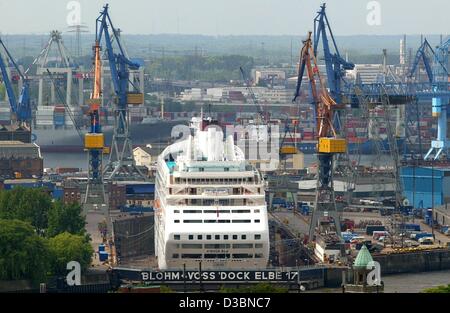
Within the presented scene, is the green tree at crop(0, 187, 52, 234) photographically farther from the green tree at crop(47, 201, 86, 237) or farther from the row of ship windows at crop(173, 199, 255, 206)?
the row of ship windows at crop(173, 199, 255, 206)

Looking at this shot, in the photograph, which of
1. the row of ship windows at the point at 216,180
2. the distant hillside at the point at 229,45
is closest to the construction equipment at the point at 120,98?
the row of ship windows at the point at 216,180

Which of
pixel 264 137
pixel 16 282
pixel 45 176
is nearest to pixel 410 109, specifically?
pixel 264 137

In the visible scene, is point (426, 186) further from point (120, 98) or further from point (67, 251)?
point (67, 251)

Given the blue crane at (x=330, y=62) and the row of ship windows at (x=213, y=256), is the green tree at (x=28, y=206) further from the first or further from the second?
the blue crane at (x=330, y=62)

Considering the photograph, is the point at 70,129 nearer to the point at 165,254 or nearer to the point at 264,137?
the point at 264,137

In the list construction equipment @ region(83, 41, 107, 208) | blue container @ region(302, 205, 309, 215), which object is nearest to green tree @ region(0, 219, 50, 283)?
construction equipment @ region(83, 41, 107, 208)

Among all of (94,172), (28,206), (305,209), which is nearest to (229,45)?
(305,209)
